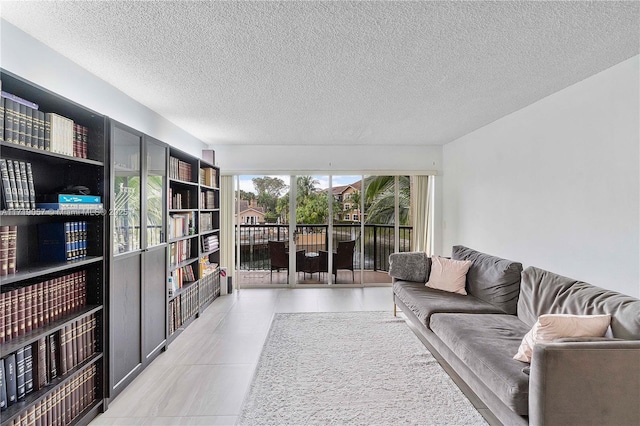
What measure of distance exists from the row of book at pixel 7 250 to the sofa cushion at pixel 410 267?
3.59 m

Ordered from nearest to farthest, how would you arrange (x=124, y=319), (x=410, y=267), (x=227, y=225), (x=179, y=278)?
(x=124, y=319) < (x=179, y=278) < (x=410, y=267) < (x=227, y=225)

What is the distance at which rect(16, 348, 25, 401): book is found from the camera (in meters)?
1.66

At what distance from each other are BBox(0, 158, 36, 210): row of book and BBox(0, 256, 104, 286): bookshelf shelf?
35cm

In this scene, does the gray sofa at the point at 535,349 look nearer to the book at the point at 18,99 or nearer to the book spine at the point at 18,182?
the book spine at the point at 18,182

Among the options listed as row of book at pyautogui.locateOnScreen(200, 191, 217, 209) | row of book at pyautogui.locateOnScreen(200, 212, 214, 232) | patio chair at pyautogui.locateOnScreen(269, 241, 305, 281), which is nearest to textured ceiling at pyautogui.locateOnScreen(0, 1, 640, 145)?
row of book at pyautogui.locateOnScreen(200, 191, 217, 209)

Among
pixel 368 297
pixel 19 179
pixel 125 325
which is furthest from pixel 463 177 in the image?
pixel 19 179

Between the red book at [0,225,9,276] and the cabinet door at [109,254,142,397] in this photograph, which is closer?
the red book at [0,225,9,276]

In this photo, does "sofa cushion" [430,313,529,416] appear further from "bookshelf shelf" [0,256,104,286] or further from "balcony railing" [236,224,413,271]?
"balcony railing" [236,224,413,271]

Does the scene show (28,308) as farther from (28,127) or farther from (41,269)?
(28,127)

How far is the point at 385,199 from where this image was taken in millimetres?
5895

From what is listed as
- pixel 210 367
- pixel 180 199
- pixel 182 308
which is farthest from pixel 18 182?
pixel 182 308

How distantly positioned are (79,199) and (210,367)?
1.77 m

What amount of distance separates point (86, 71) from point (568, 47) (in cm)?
367

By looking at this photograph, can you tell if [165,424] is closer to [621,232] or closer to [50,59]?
[50,59]
